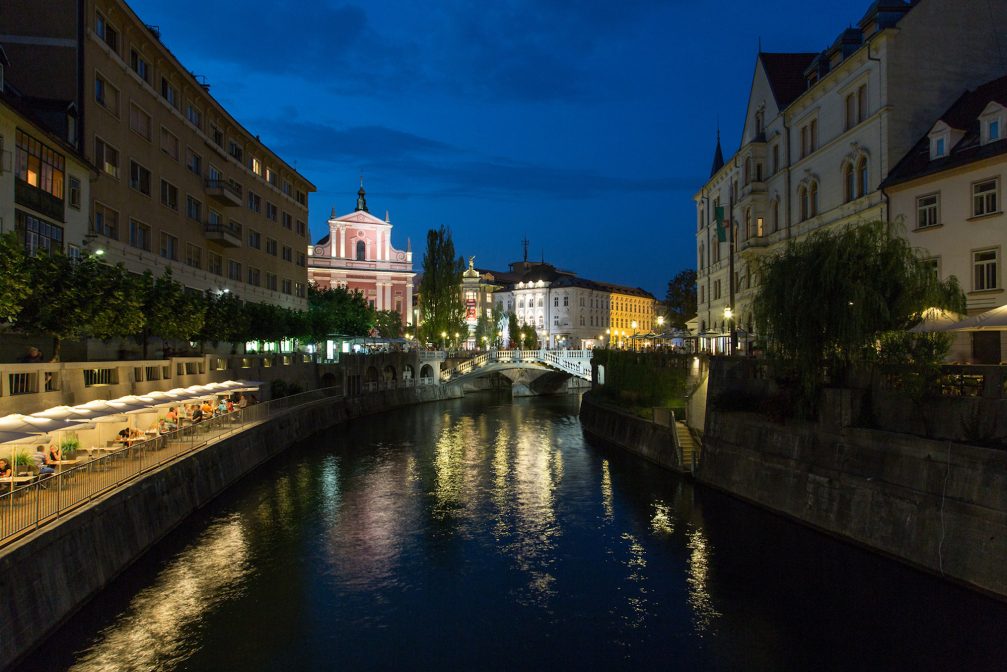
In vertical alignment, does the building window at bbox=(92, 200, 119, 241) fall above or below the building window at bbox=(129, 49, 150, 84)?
Answer: below

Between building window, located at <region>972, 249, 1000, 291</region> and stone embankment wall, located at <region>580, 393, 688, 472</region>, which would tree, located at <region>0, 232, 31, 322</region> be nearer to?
stone embankment wall, located at <region>580, 393, 688, 472</region>

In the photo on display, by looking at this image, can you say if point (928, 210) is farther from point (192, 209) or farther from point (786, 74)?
point (192, 209)

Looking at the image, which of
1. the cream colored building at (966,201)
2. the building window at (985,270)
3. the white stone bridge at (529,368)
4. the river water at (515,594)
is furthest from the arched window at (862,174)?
the white stone bridge at (529,368)

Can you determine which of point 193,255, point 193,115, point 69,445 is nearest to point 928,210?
point 69,445

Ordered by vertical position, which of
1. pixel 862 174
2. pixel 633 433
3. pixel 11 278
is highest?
pixel 862 174

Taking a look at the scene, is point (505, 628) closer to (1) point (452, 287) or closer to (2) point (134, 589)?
(2) point (134, 589)


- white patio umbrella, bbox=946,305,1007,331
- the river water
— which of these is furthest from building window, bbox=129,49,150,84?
white patio umbrella, bbox=946,305,1007,331

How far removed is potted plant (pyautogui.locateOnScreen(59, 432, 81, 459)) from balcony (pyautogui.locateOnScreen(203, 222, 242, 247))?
33322mm

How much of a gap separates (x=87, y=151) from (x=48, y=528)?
2813 centimetres

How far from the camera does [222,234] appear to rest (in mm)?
54594

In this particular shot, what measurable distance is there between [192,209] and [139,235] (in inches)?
337

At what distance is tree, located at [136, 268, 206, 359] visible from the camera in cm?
3538

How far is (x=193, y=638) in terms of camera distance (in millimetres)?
16641

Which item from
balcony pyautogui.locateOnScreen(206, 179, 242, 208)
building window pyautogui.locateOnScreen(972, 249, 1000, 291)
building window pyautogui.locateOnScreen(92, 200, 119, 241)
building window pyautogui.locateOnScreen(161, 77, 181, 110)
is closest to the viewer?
building window pyautogui.locateOnScreen(972, 249, 1000, 291)
